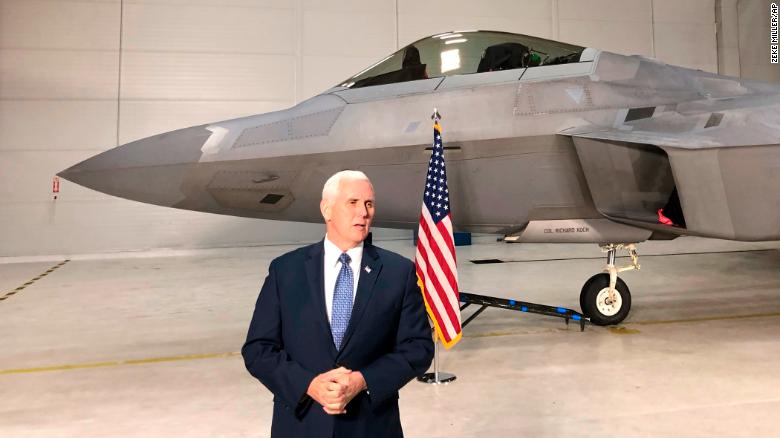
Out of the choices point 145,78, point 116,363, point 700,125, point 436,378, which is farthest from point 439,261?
point 145,78

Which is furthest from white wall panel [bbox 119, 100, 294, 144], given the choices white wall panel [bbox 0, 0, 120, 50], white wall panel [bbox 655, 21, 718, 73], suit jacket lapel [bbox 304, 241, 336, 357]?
suit jacket lapel [bbox 304, 241, 336, 357]

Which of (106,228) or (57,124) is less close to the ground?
(57,124)

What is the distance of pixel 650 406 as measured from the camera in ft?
10.7

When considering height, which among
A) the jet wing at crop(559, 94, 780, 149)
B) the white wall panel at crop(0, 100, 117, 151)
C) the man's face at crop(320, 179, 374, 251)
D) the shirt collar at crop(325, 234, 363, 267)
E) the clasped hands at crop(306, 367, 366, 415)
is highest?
the white wall panel at crop(0, 100, 117, 151)

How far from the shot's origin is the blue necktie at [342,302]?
5.03ft

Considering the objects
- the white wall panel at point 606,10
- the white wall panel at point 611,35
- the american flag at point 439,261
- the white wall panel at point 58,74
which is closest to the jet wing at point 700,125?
the american flag at point 439,261

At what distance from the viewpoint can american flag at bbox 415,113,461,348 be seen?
148 inches

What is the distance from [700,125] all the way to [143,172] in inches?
188

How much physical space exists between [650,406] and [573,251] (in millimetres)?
9581

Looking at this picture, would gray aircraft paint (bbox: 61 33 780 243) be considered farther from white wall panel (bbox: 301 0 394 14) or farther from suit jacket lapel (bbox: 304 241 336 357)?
white wall panel (bbox: 301 0 394 14)

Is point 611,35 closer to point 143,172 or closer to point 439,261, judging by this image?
point 439,261

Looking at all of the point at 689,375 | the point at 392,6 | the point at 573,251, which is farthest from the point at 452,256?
the point at 392,6

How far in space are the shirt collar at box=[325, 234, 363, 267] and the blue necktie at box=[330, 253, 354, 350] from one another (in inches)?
0.7

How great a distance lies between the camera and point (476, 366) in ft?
13.6
